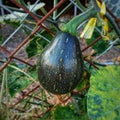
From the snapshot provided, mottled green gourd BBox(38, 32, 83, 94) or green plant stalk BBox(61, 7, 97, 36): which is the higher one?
green plant stalk BBox(61, 7, 97, 36)

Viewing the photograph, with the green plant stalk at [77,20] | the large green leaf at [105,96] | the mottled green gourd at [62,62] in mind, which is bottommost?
the large green leaf at [105,96]

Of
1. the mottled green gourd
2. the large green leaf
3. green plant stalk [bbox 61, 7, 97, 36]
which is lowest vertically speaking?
the large green leaf

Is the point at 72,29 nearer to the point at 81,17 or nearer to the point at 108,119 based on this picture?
the point at 81,17

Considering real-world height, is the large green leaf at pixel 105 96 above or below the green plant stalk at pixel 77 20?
below

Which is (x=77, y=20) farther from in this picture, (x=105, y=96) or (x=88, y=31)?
(x=105, y=96)

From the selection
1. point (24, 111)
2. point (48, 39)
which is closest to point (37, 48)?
point (48, 39)
